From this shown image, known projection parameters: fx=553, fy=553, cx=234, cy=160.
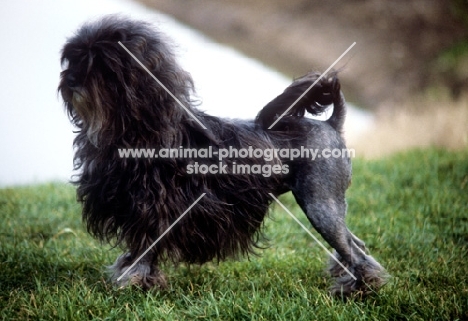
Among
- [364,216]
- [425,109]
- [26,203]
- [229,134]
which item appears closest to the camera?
[229,134]

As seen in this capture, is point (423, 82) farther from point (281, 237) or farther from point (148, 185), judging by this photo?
point (148, 185)

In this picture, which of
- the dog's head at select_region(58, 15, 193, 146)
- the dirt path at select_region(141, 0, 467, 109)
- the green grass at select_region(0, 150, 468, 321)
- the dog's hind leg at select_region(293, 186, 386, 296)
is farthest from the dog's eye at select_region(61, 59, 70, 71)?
the dirt path at select_region(141, 0, 467, 109)

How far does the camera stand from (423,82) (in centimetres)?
1145

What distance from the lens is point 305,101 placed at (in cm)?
374

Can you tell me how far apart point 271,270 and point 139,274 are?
108 centimetres

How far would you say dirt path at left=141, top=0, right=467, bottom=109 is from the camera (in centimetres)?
1159

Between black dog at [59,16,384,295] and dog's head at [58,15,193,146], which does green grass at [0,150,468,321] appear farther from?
dog's head at [58,15,193,146]

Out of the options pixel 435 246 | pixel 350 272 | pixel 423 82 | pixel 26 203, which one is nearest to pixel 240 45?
pixel 423 82

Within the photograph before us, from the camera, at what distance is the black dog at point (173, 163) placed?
10.8ft

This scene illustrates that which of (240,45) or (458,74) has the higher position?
(240,45)

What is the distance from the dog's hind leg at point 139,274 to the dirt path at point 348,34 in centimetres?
760

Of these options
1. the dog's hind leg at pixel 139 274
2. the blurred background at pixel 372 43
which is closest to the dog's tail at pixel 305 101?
the dog's hind leg at pixel 139 274

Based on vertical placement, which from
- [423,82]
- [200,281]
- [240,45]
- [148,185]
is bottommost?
[200,281]

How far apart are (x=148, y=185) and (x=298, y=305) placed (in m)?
1.18
